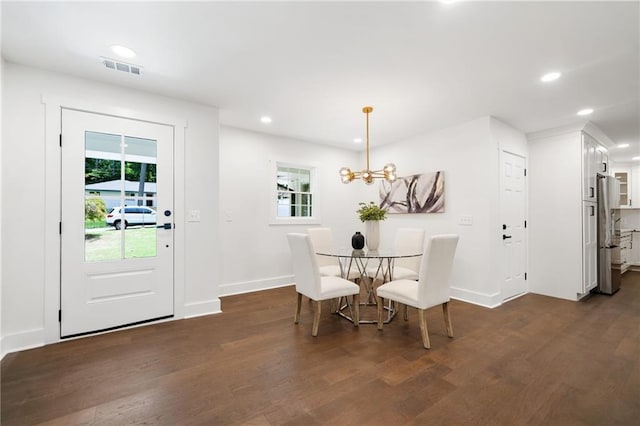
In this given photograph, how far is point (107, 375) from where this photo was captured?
2.04m

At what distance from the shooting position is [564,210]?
13.0ft

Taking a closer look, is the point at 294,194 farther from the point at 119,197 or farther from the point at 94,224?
the point at 94,224

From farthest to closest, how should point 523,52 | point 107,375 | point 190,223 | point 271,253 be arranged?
point 271,253, point 190,223, point 523,52, point 107,375

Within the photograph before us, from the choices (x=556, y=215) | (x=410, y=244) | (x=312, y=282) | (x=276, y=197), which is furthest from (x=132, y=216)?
(x=556, y=215)

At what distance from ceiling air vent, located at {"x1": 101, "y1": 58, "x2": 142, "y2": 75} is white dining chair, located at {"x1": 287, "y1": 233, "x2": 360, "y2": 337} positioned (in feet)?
7.01

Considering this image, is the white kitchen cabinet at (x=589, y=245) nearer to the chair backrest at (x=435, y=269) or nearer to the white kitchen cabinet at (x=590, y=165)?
the white kitchen cabinet at (x=590, y=165)

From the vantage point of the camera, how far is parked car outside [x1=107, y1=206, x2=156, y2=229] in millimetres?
2781

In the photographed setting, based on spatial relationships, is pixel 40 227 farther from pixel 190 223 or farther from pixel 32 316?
pixel 190 223

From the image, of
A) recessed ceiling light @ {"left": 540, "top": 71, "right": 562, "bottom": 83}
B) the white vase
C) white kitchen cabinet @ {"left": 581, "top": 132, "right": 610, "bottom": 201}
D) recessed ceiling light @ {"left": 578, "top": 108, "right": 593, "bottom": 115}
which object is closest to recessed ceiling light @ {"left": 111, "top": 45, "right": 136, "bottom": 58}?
the white vase

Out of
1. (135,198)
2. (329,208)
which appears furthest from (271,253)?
(135,198)

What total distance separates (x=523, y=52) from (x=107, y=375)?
411 centimetres

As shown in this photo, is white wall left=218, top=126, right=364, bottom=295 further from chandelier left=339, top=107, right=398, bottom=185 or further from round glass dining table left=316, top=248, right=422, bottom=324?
chandelier left=339, top=107, right=398, bottom=185

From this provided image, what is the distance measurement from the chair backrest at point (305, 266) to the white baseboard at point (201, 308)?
1166mm

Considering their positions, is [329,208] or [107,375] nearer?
[107,375]
